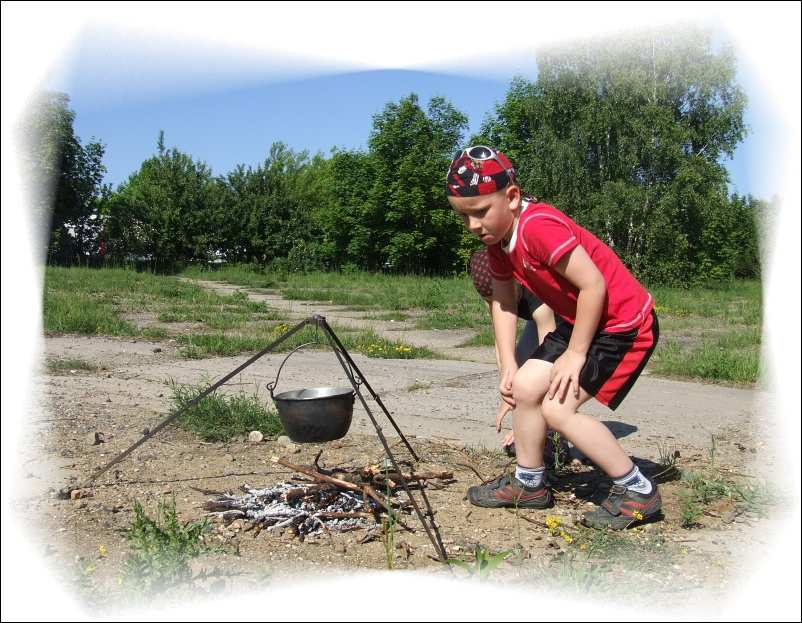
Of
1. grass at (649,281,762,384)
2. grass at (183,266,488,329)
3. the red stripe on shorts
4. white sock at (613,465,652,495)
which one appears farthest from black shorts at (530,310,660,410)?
grass at (183,266,488,329)

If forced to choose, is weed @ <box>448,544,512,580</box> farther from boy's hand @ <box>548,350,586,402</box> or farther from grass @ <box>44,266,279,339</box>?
grass @ <box>44,266,279,339</box>

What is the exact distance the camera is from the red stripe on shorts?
2809mm

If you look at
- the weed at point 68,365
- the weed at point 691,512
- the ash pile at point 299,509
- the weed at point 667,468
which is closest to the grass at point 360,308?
the weed at point 68,365

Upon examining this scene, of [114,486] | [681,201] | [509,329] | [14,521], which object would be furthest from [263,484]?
[681,201]

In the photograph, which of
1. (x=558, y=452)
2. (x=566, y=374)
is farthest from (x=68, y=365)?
(x=566, y=374)

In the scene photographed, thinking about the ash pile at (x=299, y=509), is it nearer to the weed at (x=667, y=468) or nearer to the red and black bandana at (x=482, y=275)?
the red and black bandana at (x=482, y=275)

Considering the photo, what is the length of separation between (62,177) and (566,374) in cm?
1491

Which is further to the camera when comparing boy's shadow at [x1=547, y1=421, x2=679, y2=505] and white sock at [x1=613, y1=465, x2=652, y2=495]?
boy's shadow at [x1=547, y1=421, x2=679, y2=505]

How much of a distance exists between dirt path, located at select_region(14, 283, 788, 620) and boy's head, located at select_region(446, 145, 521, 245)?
1216 millimetres

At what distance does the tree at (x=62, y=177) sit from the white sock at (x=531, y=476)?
2216mm

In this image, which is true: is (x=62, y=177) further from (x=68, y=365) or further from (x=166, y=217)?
(x=166, y=217)

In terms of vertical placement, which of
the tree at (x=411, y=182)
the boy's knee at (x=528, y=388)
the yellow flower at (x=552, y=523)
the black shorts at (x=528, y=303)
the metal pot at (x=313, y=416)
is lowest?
the yellow flower at (x=552, y=523)

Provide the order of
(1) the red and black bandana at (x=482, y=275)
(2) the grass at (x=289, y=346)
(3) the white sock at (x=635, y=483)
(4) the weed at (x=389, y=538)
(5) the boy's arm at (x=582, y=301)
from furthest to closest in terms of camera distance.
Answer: (2) the grass at (x=289, y=346) < (1) the red and black bandana at (x=482, y=275) < (3) the white sock at (x=635, y=483) < (5) the boy's arm at (x=582, y=301) < (4) the weed at (x=389, y=538)

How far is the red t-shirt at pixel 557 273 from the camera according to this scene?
2689mm
